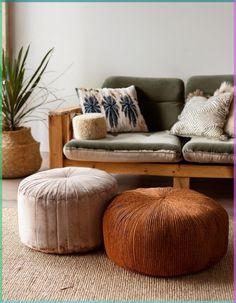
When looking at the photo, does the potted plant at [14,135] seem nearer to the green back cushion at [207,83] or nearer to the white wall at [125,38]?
the white wall at [125,38]

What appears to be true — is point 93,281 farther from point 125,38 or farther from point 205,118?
point 125,38

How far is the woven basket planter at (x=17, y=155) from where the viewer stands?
11.4 ft

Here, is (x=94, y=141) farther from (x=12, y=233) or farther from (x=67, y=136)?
(x=12, y=233)

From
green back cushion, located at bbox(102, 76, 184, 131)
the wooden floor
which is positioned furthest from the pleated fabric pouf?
green back cushion, located at bbox(102, 76, 184, 131)

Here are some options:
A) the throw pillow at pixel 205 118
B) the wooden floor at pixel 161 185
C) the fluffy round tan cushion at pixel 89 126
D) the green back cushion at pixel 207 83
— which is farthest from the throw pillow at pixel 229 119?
the fluffy round tan cushion at pixel 89 126

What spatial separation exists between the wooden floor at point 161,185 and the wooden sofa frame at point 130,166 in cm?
27

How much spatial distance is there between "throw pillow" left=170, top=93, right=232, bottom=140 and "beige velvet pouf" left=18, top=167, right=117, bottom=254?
1096 mm

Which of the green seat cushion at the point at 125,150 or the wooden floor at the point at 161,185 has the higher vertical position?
the green seat cushion at the point at 125,150

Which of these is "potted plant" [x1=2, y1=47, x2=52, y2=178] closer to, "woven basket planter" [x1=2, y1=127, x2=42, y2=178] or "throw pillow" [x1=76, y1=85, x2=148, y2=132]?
"woven basket planter" [x1=2, y1=127, x2=42, y2=178]

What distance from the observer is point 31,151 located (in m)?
3.55

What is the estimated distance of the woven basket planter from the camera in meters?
3.48

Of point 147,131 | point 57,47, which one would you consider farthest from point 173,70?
point 57,47

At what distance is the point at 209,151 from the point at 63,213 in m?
1.14

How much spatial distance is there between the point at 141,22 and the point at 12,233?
2.27 meters
